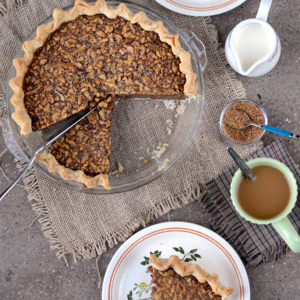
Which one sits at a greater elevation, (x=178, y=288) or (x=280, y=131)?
(x=280, y=131)

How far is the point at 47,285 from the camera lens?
3555mm

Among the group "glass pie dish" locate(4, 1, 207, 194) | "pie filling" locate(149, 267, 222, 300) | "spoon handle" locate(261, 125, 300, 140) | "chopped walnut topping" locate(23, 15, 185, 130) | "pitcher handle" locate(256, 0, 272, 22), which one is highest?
"chopped walnut topping" locate(23, 15, 185, 130)

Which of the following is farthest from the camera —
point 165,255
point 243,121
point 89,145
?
point 165,255

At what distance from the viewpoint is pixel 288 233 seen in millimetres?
3051

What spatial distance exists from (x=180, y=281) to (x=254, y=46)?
5.55ft

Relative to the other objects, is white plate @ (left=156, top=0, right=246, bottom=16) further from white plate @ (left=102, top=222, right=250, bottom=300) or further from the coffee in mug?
white plate @ (left=102, top=222, right=250, bottom=300)

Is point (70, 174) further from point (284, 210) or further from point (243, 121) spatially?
point (284, 210)

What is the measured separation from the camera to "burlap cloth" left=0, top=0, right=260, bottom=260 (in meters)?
3.46

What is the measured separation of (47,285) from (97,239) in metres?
0.52

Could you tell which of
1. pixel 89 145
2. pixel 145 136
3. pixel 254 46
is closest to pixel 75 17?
pixel 89 145

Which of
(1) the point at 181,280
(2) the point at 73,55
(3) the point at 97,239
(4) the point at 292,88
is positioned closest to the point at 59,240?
(3) the point at 97,239

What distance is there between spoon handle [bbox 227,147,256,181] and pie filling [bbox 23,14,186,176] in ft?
1.72

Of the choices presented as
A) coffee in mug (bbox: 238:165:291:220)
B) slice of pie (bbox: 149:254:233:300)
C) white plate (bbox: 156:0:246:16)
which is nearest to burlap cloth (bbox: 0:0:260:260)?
white plate (bbox: 156:0:246:16)

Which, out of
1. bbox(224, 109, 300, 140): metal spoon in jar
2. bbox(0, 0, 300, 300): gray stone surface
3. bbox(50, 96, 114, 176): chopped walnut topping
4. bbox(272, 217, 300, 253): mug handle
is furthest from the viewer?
bbox(0, 0, 300, 300): gray stone surface
